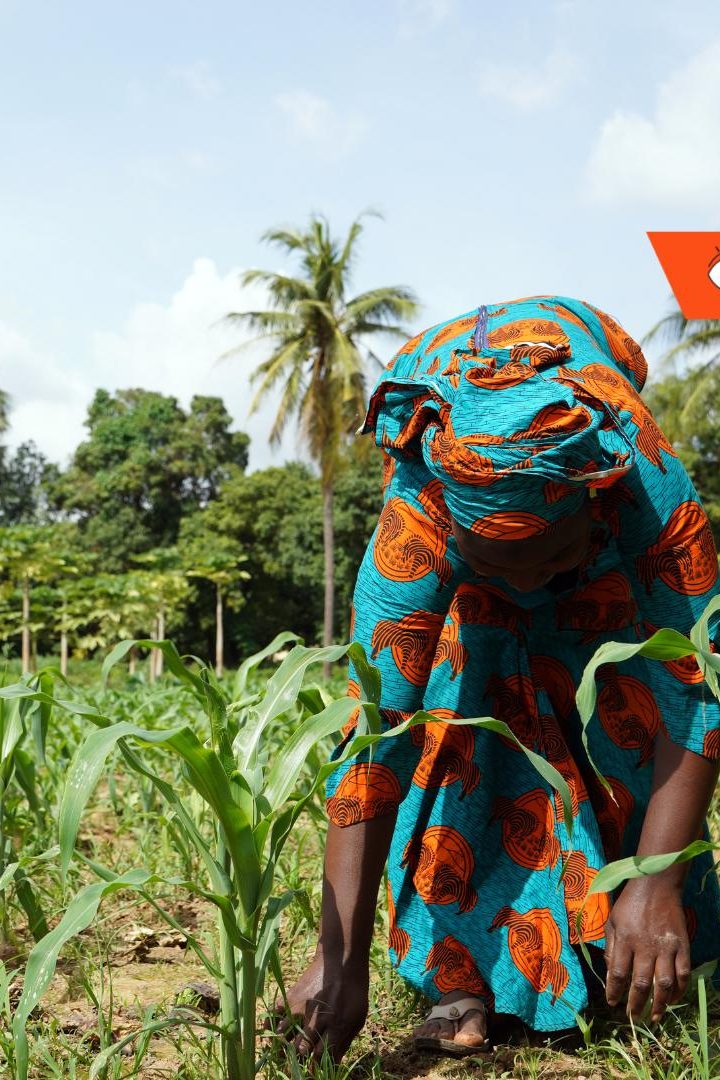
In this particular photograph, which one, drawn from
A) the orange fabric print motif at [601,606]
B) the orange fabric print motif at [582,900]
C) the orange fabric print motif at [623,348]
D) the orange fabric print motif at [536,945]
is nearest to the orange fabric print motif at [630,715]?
the orange fabric print motif at [601,606]

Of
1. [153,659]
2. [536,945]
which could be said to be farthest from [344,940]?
[153,659]

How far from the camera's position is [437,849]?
1635mm

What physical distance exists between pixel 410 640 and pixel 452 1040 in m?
0.61

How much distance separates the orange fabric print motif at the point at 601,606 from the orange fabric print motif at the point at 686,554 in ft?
0.68

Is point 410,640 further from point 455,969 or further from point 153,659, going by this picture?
point 153,659

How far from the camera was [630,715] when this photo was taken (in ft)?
5.36

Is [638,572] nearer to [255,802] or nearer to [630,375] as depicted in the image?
[630,375]

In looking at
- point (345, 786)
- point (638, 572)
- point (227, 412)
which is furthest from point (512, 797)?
point (227, 412)

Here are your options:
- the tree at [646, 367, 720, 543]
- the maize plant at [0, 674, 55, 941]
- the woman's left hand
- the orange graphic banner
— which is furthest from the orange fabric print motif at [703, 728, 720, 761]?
the tree at [646, 367, 720, 543]

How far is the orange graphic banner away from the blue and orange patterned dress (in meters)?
1.99

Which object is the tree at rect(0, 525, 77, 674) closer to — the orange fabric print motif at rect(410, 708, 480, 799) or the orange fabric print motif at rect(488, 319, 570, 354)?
the orange fabric print motif at rect(410, 708, 480, 799)

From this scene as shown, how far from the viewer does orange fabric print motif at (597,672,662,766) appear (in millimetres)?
1633

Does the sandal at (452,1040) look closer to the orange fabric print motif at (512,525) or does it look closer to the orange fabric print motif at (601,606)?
the orange fabric print motif at (601,606)

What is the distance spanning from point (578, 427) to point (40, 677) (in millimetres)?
1202
